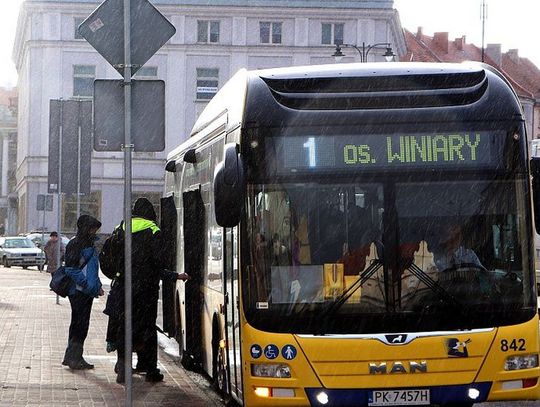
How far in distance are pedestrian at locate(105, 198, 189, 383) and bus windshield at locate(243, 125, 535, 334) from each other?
339 centimetres

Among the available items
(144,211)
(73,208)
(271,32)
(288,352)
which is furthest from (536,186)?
(271,32)

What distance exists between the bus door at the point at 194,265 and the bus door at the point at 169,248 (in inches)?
50.0

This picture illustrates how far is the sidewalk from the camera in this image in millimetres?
11305

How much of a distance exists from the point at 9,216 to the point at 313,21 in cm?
4372

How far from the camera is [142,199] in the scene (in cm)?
1295

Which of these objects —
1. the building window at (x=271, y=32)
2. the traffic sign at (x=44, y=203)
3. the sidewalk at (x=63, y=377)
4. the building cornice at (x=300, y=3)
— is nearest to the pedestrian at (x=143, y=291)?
the sidewalk at (x=63, y=377)

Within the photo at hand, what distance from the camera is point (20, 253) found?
186 feet

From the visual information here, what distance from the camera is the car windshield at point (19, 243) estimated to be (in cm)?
5795

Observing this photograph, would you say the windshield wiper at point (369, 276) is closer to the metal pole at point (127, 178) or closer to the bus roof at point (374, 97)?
the bus roof at point (374, 97)

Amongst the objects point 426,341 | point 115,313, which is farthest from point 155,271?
point 426,341

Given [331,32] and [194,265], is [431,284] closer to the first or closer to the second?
[194,265]

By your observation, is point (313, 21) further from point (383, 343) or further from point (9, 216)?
point (383, 343)

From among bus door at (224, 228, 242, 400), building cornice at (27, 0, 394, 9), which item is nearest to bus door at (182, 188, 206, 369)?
bus door at (224, 228, 242, 400)

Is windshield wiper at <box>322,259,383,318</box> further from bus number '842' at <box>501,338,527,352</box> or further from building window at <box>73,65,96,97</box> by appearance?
building window at <box>73,65,96,97</box>
